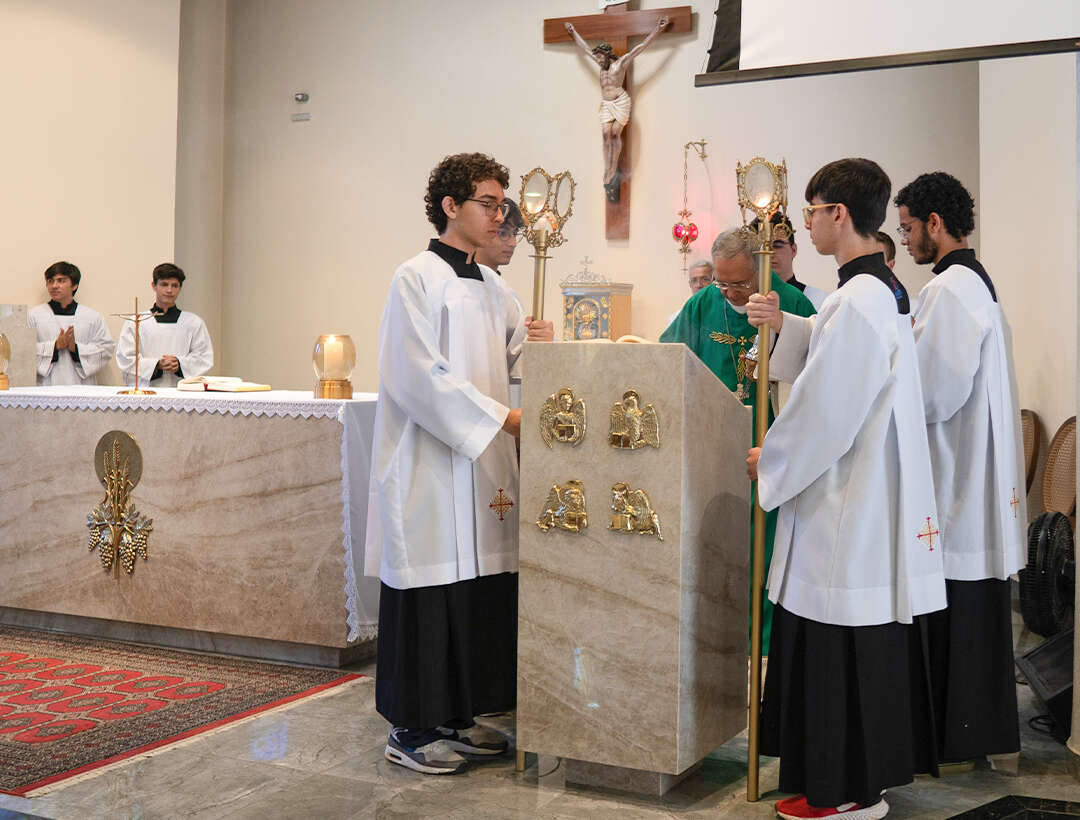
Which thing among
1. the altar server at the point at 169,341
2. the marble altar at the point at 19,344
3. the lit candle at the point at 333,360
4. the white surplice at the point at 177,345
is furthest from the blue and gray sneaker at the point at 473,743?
the white surplice at the point at 177,345

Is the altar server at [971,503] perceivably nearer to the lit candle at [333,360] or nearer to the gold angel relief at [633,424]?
the gold angel relief at [633,424]

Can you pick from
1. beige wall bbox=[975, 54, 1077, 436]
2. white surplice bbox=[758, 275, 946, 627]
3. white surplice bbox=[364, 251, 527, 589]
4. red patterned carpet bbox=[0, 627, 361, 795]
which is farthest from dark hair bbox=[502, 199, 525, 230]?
beige wall bbox=[975, 54, 1077, 436]

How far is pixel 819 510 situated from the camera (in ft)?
10.2

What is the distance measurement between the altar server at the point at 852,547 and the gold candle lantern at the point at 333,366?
2.43 metres

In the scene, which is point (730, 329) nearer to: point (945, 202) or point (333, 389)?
point (945, 202)

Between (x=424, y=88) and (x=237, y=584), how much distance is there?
6.46 meters

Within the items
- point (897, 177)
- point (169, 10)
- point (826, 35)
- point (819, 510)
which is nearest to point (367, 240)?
point (169, 10)

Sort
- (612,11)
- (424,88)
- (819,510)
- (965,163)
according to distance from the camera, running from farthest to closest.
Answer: (424,88) < (612,11) < (965,163) < (819,510)

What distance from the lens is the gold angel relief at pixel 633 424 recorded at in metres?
3.21

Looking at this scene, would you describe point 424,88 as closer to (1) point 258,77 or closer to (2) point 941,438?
(1) point 258,77

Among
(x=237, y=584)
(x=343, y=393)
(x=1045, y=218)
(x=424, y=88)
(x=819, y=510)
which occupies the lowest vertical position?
(x=237, y=584)

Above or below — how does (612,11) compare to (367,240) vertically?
above

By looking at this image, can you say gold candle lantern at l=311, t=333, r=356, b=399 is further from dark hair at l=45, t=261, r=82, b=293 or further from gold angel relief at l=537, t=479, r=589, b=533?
dark hair at l=45, t=261, r=82, b=293

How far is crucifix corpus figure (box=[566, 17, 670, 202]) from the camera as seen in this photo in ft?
31.2
